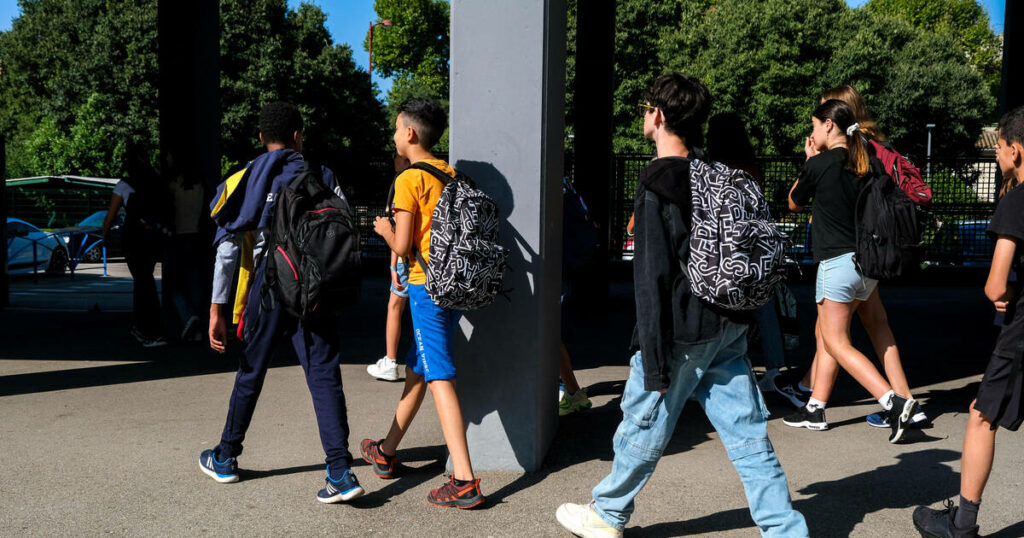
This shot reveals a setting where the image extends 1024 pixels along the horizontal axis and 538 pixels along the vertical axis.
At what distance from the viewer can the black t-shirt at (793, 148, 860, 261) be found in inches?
197

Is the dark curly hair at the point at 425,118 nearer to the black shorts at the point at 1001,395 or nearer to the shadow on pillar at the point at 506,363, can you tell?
the shadow on pillar at the point at 506,363

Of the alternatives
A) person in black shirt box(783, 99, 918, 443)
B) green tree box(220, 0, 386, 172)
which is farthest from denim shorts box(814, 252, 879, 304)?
green tree box(220, 0, 386, 172)

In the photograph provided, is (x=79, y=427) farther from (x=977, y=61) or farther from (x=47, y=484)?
(x=977, y=61)

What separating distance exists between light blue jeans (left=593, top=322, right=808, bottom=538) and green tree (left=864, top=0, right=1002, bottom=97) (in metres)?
54.4

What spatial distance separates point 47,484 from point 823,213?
4.26 metres

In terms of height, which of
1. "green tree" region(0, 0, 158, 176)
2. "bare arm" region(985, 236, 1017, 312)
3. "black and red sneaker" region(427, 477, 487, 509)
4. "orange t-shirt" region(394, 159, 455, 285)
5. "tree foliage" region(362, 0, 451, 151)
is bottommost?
"black and red sneaker" region(427, 477, 487, 509)

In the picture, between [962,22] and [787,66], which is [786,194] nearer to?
[787,66]

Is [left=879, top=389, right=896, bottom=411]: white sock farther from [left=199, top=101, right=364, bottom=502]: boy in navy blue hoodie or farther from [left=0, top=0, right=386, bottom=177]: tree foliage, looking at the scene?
[left=0, top=0, right=386, bottom=177]: tree foliage

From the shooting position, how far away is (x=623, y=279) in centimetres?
1568

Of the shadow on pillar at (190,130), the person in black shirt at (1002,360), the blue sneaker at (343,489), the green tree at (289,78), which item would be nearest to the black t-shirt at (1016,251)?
the person in black shirt at (1002,360)

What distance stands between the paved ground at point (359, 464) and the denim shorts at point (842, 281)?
83 cm

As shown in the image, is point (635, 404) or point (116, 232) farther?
point (116, 232)

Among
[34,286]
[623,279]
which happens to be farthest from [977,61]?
[34,286]

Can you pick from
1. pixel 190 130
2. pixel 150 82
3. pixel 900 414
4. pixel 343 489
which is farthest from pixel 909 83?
pixel 343 489
